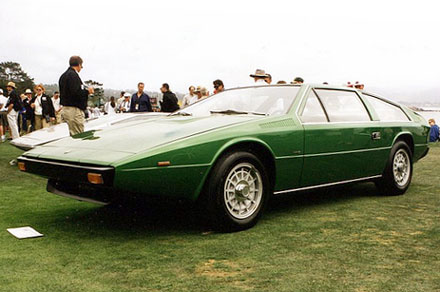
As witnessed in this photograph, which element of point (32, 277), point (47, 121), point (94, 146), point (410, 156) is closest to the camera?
point (32, 277)

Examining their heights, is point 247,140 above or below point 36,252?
above

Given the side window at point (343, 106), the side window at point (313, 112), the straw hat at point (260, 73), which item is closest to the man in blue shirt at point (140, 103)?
the straw hat at point (260, 73)

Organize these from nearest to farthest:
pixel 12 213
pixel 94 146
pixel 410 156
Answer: pixel 94 146 < pixel 12 213 < pixel 410 156

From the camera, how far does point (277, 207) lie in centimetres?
491

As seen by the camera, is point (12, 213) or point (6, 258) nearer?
point (6, 258)

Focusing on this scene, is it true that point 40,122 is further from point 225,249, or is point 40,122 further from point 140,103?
point 225,249

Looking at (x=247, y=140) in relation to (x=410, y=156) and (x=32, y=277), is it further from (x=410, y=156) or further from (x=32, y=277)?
(x=410, y=156)

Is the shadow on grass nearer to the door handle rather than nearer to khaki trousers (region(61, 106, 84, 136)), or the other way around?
the door handle

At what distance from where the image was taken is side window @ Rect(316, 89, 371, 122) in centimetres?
486

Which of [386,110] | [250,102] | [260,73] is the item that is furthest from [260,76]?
[250,102]

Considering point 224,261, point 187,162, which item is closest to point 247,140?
point 187,162

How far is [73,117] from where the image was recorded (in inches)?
283

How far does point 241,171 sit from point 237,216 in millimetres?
371

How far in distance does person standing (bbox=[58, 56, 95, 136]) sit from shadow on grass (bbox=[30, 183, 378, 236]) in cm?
265
